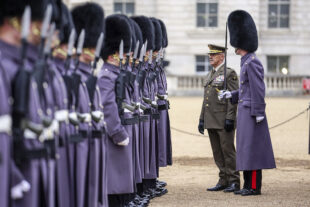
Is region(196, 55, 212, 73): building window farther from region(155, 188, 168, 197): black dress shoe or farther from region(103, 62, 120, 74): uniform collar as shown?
region(103, 62, 120, 74): uniform collar

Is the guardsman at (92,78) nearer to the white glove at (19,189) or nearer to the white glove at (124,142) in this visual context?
the white glove at (124,142)

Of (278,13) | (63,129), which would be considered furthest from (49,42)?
(278,13)

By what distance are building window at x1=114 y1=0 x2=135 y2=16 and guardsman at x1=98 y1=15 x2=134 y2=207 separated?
27613 mm

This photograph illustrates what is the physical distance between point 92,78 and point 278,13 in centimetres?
2932

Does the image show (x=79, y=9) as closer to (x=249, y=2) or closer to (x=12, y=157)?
(x=12, y=157)

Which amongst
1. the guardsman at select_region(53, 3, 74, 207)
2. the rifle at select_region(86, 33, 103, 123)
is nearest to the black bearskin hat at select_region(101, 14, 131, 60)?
the rifle at select_region(86, 33, 103, 123)

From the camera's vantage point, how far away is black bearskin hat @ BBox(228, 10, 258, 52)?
312 inches

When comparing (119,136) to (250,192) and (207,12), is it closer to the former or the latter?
(250,192)

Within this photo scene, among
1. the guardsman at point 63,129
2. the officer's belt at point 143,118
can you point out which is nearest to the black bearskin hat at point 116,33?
the officer's belt at point 143,118

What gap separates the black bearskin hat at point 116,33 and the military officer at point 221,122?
2.00 m

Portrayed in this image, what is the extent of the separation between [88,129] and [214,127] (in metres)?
3.50

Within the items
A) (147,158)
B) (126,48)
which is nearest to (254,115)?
(147,158)

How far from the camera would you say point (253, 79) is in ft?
25.2

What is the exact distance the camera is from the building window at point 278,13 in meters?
33.5
